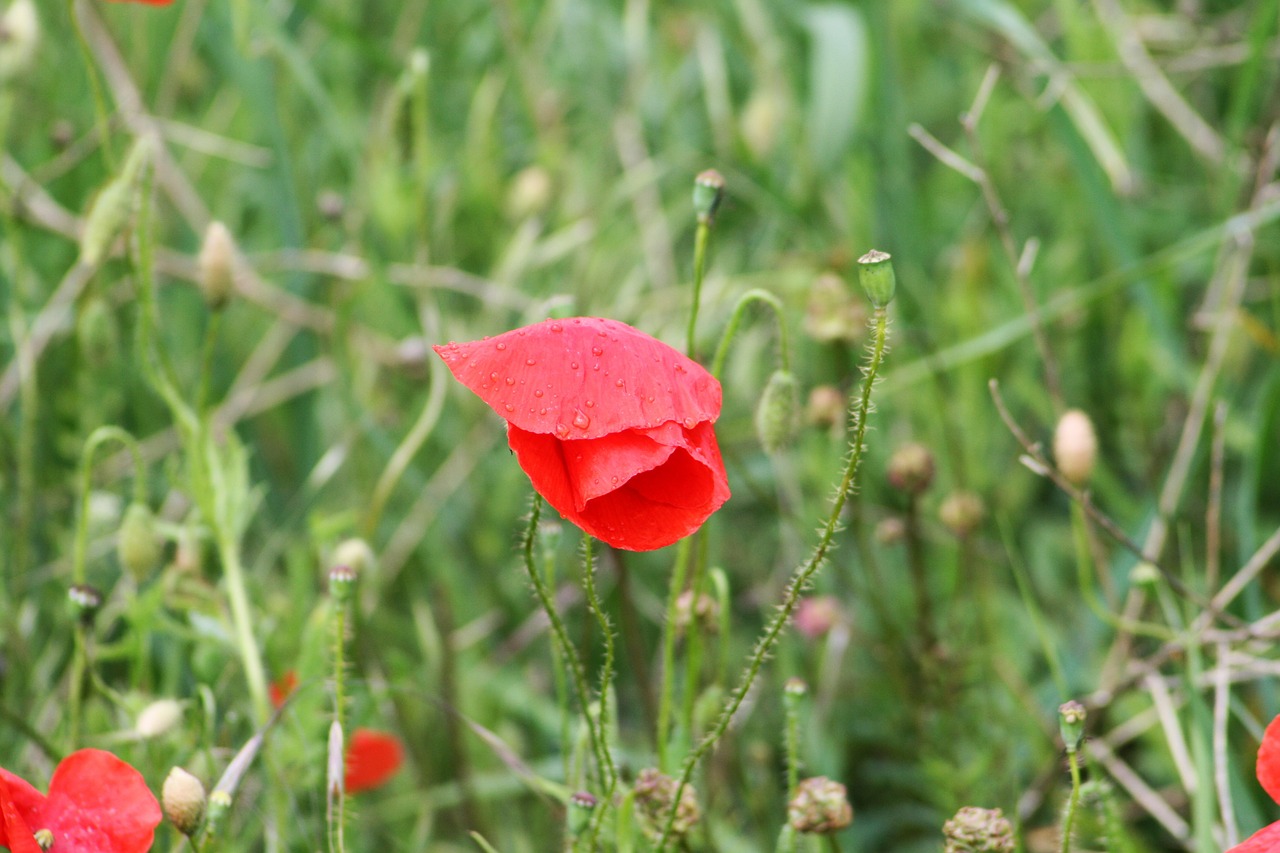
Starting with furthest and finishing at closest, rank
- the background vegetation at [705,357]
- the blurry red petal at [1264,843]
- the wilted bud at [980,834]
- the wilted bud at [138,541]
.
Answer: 1. the background vegetation at [705,357]
2. the wilted bud at [138,541]
3. the wilted bud at [980,834]
4. the blurry red petal at [1264,843]

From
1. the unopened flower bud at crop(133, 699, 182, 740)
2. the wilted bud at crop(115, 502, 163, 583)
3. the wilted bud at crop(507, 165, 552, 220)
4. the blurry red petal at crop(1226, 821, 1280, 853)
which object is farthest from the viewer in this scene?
the wilted bud at crop(507, 165, 552, 220)

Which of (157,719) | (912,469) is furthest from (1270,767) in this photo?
(157,719)

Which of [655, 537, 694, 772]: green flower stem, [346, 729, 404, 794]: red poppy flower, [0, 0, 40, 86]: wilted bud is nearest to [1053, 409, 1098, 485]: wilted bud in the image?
Answer: [655, 537, 694, 772]: green flower stem

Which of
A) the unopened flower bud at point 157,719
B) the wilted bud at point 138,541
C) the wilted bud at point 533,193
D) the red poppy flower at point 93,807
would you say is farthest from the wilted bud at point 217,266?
the wilted bud at point 533,193

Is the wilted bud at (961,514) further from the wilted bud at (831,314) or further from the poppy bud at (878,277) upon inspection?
the poppy bud at (878,277)

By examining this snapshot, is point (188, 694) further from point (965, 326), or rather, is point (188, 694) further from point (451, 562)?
point (965, 326)

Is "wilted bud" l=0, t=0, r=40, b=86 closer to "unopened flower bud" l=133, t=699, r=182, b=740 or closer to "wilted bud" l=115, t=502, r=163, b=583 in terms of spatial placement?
"wilted bud" l=115, t=502, r=163, b=583

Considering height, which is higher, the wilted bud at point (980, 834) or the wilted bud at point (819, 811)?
the wilted bud at point (819, 811)
